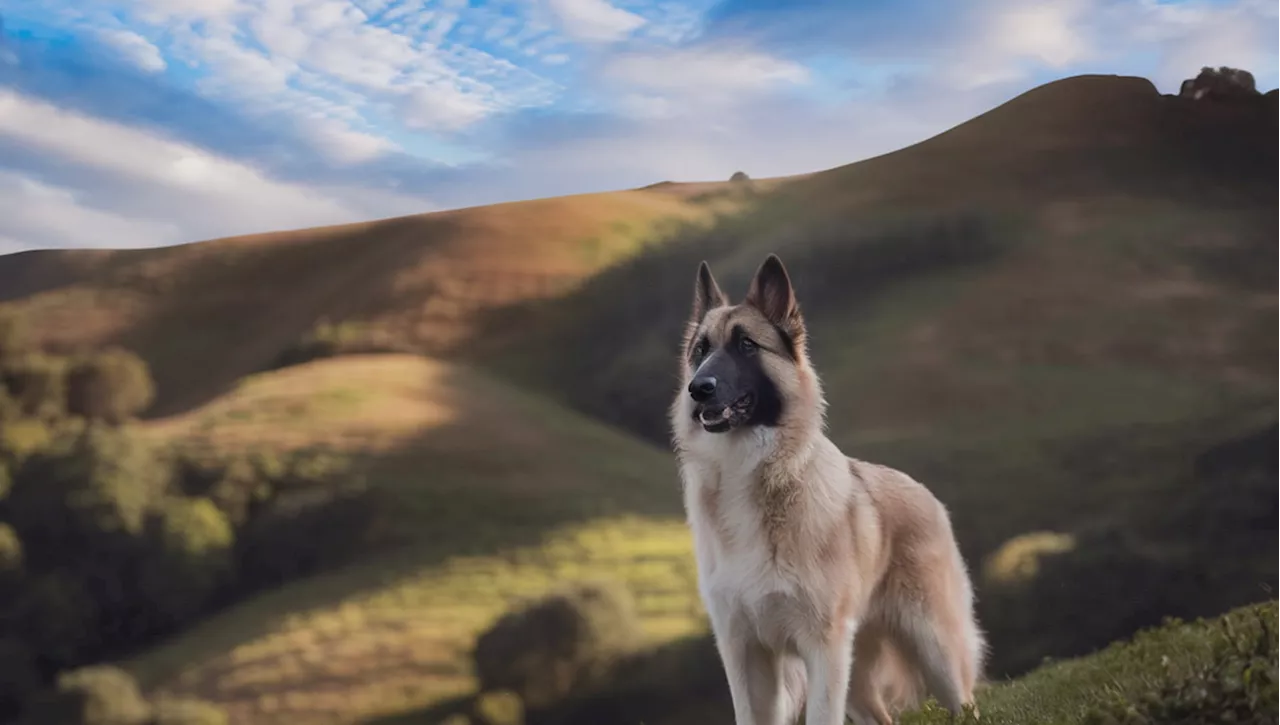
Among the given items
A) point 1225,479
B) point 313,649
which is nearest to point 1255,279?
point 1225,479

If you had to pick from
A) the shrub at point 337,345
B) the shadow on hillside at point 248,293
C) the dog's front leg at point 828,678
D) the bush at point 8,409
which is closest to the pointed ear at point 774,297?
the dog's front leg at point 828,678

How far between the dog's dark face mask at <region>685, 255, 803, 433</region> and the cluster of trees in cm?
1424

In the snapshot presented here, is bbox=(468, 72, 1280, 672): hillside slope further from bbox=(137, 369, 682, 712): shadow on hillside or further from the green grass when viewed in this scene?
the green grass

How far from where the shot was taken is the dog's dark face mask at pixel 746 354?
6.65 meters

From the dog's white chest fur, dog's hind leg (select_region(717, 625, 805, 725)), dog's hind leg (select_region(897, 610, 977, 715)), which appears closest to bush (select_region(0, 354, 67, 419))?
the dog's white chest fur

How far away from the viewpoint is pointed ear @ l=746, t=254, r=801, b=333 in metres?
6.84

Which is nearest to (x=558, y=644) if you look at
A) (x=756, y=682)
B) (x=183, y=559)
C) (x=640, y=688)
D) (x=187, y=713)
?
(x=640, y=688)

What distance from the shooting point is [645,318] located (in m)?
22.9

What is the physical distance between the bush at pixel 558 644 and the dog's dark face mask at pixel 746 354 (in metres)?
11.9

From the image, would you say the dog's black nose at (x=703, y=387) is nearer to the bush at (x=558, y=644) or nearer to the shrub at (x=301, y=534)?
the bush at (x=558, y=644)

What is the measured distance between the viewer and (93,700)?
1903cm

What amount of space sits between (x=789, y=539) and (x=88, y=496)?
17814 millimetres

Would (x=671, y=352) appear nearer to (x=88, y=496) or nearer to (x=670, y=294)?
(x=670, y=294)

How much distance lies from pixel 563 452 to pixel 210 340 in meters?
8.83
